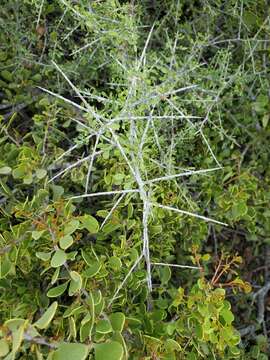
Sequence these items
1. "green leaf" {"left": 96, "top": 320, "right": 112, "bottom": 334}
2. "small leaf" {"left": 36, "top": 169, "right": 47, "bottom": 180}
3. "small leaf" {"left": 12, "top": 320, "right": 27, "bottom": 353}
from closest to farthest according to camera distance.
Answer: "small leaf" {"left": 12, "top": 320, "right": 27, "bottom": 353}, "green leaf" {"left": 96, "top": 320, "right": 112, "bottom": 334}, "small leaf" {"left": 36, "top": 169, "right": 47, "bottom": 180}

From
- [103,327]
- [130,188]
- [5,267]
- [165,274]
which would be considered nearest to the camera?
[103,327]

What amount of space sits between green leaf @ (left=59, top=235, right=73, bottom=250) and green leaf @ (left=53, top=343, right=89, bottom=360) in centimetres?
21

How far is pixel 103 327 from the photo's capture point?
3.11 ft

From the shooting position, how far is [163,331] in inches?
45.4

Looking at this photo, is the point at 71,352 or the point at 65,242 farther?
the point at 65,242

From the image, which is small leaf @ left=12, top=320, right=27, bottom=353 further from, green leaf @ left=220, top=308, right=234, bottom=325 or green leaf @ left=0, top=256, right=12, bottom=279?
green leaf @ left=220, top=308, right=234, bottom=325

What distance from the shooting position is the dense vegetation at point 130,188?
1.07m

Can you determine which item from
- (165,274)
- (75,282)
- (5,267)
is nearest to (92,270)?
(75,282)

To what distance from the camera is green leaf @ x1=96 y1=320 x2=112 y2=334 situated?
936 mm

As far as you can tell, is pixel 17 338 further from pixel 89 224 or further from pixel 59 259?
pixel 89 224

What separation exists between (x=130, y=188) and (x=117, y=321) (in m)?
0.31

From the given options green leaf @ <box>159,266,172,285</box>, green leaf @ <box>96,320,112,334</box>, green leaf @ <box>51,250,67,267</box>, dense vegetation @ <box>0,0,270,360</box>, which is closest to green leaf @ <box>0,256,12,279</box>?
dense vegetation @ <box>0,0,270,360</box>

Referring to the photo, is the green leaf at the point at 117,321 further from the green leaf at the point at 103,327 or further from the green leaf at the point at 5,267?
the green leaf at the point at 5,267

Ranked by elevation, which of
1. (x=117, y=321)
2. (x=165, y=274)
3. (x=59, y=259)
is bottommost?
(x=165, y=274)
